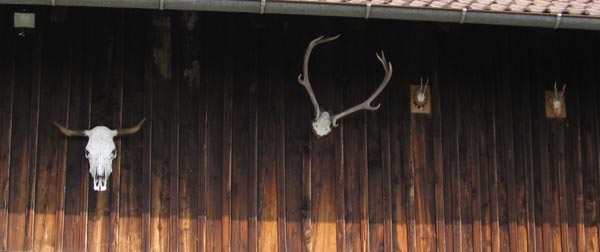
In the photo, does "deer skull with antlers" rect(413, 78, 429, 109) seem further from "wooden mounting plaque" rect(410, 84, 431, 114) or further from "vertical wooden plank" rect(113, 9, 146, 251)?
"vertical wooden plank" rect(113, 9, 146, 251)

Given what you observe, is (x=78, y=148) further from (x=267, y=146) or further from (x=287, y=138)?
(x=287, y=138)

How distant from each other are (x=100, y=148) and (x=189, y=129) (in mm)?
687

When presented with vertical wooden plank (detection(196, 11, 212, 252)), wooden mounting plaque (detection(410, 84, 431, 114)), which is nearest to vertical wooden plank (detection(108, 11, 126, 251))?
vertical wooden plank (detection(196, 11, 212, 252))

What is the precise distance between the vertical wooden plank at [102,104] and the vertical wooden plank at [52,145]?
0.69ft

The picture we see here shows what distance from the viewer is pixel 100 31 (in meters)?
7.27

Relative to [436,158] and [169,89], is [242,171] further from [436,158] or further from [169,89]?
[436,158]

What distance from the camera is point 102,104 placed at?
716 centimetres

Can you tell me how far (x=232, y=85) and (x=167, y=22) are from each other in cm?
71

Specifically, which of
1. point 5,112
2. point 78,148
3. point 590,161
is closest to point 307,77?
point 78,148

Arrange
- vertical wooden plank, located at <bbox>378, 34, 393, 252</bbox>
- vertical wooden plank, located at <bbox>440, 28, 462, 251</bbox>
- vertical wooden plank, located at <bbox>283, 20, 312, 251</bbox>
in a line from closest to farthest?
vertical wooden plank, located at <bbox>283, 20, 312, 251</bbox> → vertical wooden plank, located at <bbox>378, 34, 393, 252</bbox> → vertical wooden plank, located at <bbox>440, 28, 462, 251</bbox>

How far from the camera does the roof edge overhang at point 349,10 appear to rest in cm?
621

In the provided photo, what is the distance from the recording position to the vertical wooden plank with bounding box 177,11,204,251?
7.05 m

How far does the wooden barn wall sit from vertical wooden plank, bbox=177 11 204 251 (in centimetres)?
1

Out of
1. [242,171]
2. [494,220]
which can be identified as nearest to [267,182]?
[242,171]
